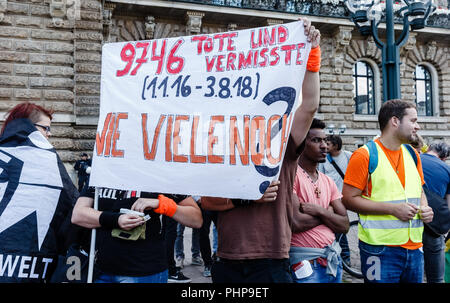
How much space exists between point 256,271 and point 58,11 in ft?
32.1

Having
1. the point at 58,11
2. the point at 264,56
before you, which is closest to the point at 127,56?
the point at 264,56

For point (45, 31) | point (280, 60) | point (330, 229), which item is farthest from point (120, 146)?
point (45, 31)

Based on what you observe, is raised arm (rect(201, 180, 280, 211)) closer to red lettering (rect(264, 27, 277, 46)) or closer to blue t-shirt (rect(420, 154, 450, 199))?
red lettering (rect(264, 27, 277, 46))

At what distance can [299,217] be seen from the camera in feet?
7.91

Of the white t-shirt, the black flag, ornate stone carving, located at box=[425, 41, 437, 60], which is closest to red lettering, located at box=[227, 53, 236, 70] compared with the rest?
the black flag

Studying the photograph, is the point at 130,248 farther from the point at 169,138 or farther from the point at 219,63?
the point at 219,63

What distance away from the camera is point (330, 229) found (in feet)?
8.38

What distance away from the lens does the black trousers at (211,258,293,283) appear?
195 centimetres

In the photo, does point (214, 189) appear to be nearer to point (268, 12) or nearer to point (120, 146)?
point (120, 146)

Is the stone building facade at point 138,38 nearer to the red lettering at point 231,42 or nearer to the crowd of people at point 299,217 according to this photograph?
the crowd of people at point 299,217

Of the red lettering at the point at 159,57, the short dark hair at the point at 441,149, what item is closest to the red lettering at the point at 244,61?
the red lettering at the point at 159,57

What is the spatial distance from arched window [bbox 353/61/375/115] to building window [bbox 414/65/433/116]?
7.43ft

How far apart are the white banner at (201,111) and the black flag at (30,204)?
0.89ft
